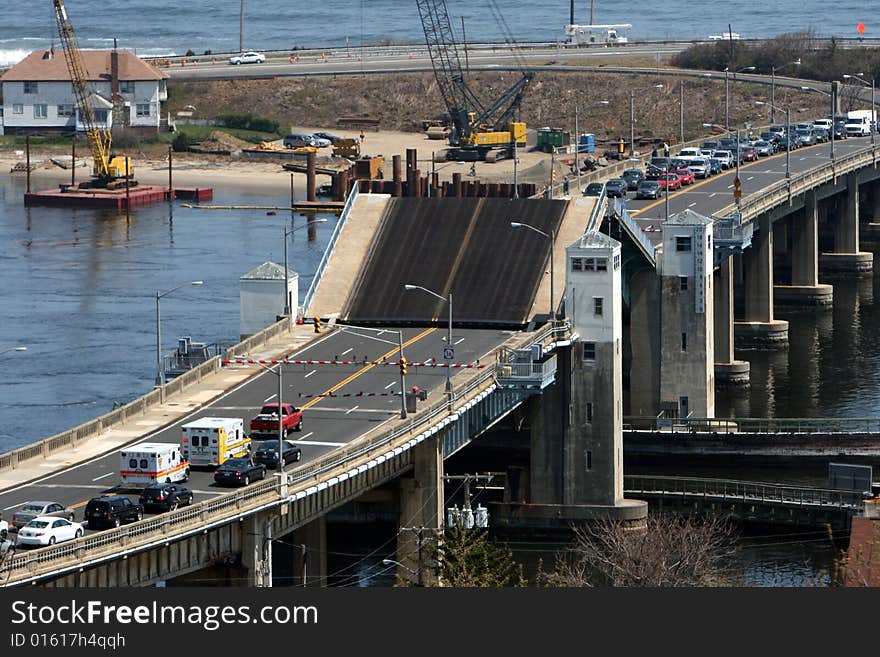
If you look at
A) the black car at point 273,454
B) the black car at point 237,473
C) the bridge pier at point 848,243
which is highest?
the bridge pier at point 848,243

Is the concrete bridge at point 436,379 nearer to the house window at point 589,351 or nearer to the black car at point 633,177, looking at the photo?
the house window at point 589,351

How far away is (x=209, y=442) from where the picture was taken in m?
74.7

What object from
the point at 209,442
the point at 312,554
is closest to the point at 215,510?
the point at 209,442

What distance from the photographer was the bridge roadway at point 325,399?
237ft

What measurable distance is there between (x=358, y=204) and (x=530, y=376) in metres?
23.9

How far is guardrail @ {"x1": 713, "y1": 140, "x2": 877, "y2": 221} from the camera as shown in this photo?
446ft

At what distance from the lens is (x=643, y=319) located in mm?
116250

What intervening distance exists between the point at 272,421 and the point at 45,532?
1685 centimetres

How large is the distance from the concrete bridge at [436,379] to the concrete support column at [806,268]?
23063mm

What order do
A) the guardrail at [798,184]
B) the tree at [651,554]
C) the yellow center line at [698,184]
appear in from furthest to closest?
the yellow center line at [698,184]
the guardrail at [798,184]
the tree at [651,554]

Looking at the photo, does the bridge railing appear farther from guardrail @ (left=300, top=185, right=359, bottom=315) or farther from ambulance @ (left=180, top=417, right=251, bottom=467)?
ambulance @ (left=180, top=417, right=251, bottom=467)

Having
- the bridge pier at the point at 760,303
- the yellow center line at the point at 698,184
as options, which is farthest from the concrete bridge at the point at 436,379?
the bridge pier at the point at 760,303

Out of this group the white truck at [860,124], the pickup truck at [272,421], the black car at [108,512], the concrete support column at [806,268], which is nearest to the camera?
the black car at [108,512]

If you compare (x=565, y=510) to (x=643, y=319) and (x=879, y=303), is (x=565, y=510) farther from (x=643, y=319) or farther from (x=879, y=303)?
(x=879, y=303)
